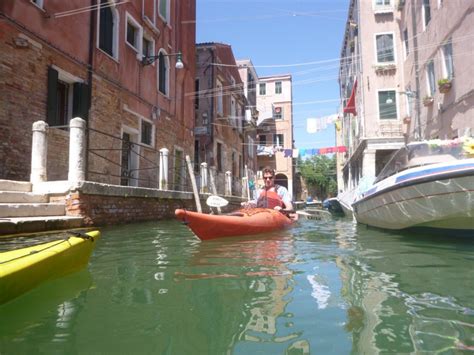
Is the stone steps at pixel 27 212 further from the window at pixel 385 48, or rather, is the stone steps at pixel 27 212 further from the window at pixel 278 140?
the window at pixel 278 140

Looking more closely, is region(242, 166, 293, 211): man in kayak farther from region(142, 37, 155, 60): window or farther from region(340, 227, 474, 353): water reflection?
region(142, 37, 155, 60): window

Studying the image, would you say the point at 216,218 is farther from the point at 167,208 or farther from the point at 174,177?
the point at 174,177

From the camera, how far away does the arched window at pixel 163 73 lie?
15.4 meters

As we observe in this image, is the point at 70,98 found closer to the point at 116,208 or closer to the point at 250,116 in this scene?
the point at 116,208

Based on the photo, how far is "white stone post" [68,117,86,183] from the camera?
25.2 ft

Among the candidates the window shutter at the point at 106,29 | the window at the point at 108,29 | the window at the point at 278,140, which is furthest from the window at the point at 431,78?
the window at the point at 278,140

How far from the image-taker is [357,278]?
3469 millimetres

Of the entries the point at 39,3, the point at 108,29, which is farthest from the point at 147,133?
the point at 39,3

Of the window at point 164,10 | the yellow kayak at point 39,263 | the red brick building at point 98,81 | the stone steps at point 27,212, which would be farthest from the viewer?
the window at point 164,10

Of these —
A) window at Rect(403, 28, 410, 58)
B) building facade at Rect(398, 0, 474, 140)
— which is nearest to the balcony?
building facade at Rect(398, 0, 474, 140)

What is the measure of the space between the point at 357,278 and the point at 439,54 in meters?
12.1

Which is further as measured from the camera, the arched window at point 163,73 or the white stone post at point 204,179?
the arched window at point 163,73

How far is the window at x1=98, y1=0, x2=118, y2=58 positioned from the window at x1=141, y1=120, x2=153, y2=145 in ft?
8.85

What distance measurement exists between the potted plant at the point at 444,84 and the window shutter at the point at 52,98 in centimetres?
1073
